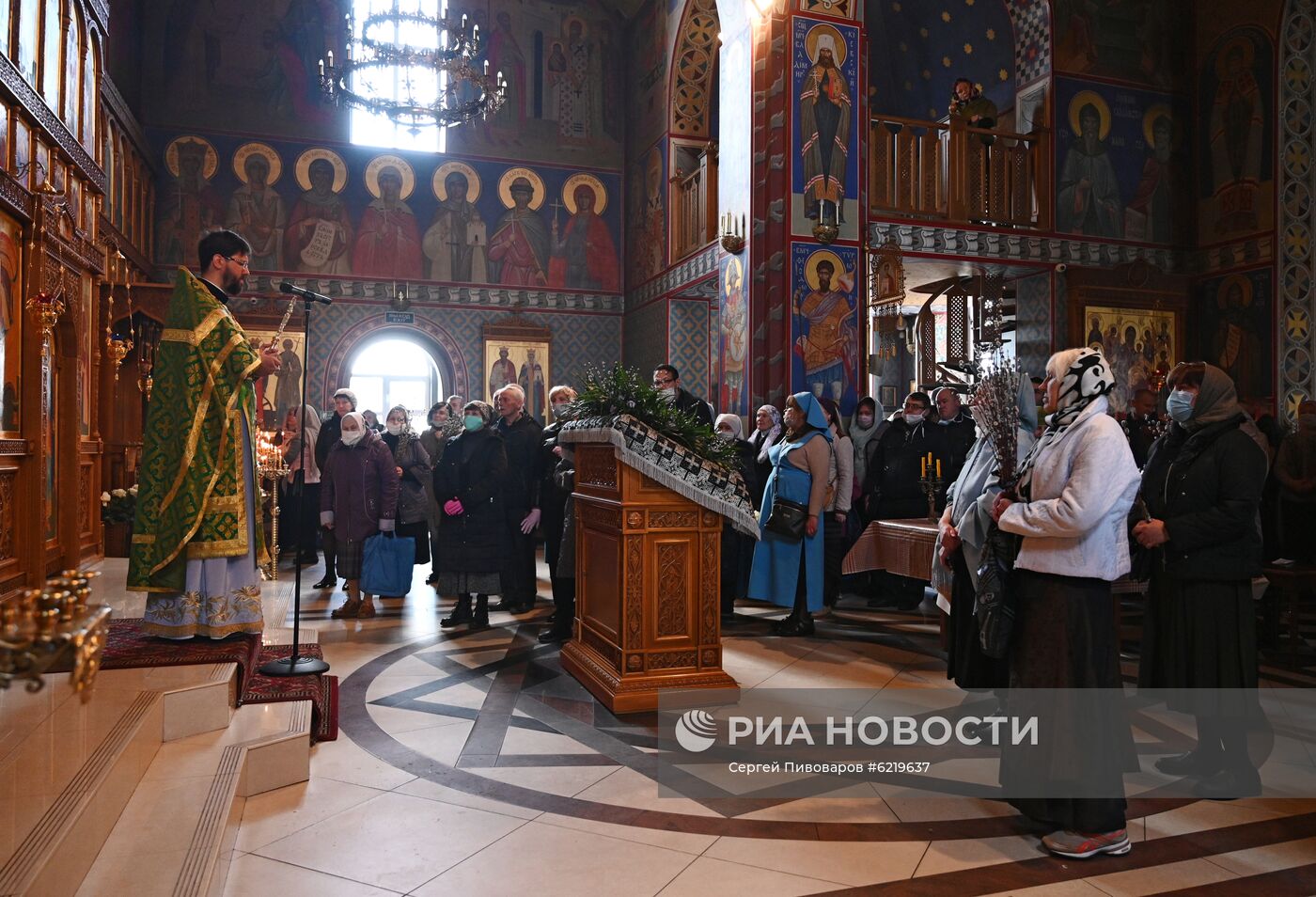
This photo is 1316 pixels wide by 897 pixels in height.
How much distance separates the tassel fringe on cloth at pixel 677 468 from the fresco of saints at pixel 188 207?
10821 millimetres

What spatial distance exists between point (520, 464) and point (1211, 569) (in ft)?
14.8

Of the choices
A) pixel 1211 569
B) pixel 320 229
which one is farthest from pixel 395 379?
pixel 1211 569

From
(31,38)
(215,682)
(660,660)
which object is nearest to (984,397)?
(660,660)

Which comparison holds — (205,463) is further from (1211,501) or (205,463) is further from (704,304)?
(704,304)

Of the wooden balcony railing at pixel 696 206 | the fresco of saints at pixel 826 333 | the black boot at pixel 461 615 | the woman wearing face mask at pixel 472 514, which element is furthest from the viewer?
the wooden balcony railing at pixel 696 206

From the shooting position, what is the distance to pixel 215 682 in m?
3.50

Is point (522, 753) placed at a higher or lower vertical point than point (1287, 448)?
lower

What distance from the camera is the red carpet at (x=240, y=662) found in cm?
369

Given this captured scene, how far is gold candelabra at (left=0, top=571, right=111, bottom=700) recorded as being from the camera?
50.6 inches

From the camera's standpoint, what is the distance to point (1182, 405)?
3674 mm

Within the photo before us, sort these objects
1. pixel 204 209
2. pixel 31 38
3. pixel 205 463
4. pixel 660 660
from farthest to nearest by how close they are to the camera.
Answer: pixel 204 209 → pixel 31 38 → pixel 660 660 → pixel 205 463

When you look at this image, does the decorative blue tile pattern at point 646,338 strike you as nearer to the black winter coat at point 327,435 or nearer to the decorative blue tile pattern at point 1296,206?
the black winter coat at point 327,435

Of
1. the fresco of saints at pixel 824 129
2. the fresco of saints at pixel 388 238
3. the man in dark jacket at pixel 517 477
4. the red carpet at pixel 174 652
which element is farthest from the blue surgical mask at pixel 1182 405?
the fresco of saints at pixel 388 238

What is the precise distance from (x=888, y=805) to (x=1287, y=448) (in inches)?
242
